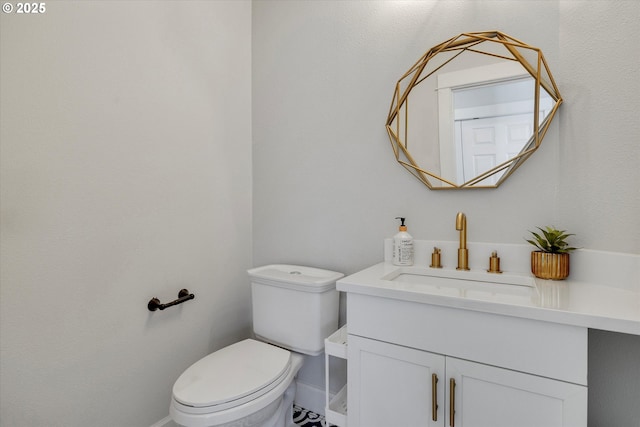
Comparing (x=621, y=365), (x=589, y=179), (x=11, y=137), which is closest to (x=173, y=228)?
(x=11, y=137)

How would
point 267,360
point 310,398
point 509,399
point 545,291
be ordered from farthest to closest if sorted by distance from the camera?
point 310,398 < point 267,360 < point 545,291 < point 509,399

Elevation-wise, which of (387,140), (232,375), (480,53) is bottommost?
(232,375)

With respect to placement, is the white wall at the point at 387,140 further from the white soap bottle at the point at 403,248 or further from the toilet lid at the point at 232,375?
the toilet lid at the point at 232,375

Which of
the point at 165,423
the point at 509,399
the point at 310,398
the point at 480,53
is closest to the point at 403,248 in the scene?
the point at 509,399

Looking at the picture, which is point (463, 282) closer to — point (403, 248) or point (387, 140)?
point (403, 248)

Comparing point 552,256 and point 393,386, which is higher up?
point 552,256

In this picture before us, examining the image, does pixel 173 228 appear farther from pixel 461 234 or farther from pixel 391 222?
pixel 461 234

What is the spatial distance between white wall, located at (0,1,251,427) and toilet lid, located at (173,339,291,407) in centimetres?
34

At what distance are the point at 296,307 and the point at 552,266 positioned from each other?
103cm

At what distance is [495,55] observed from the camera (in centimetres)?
125

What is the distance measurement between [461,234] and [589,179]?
1.50 feet

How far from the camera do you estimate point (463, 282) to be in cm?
124

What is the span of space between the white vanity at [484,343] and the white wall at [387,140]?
0.63 ft

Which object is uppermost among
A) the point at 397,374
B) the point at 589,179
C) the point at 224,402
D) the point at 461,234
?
the point at 589,179
